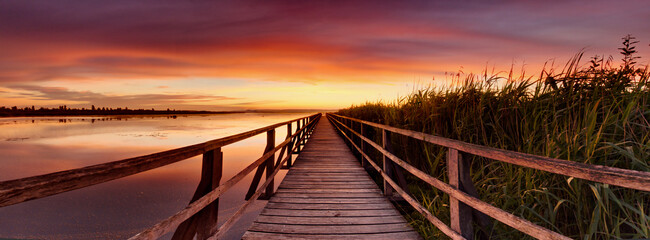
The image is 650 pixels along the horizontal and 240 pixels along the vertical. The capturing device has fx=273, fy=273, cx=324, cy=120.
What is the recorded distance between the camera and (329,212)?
371 centimetres

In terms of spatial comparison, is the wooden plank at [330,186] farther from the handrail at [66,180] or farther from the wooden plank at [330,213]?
the handrail at [66,180]

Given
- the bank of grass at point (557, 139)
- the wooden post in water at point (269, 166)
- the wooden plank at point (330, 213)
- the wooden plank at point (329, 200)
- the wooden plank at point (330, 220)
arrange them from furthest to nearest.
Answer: the wooden post in water at point (269, 166) < the wooden plank at point (329, 200) < the wooden plank at point (330, 213) < the wooden plank at point (330, 220) < the bank of grass at point (557, 139)

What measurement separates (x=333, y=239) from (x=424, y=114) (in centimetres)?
274

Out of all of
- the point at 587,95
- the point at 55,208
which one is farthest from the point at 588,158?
the point at 55,208

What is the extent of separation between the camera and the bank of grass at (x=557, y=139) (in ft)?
6.21

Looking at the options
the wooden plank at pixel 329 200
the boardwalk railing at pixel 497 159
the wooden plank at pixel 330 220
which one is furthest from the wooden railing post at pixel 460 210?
the wooden plank at pixel 329 200

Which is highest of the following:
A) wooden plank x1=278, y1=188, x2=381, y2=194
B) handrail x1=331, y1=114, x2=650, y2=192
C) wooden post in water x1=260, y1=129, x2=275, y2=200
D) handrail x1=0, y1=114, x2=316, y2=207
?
handrail x1=0, y1=114, x2=316, y2=207

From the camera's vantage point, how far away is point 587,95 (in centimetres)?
285

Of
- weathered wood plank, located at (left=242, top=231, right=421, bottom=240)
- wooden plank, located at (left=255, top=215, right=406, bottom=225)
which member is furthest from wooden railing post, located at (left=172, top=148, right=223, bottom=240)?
wooden plank, located at (left=255, top=215, right=406, bottom=225)

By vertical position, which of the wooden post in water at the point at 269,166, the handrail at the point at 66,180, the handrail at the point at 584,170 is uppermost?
the handrail at the point at 66,180

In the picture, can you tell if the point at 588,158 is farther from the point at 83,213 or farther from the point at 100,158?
the point at 100,158

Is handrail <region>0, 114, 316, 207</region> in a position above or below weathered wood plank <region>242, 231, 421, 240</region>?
above

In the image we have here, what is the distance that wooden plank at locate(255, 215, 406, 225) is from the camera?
334 cm

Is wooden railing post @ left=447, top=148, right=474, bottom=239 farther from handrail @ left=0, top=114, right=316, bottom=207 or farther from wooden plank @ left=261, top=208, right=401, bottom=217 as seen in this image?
handrail @ left=0, top=114, right=316, bottom=207
